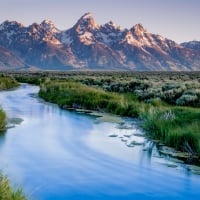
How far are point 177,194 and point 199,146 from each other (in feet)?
13.5

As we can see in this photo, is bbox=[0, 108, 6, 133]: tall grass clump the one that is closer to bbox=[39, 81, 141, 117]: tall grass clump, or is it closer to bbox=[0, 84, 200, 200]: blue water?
bbox=[0, 84, 200, 200]: blue water

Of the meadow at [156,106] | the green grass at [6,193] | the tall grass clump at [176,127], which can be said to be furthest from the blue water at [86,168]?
the green grass at [6,193]

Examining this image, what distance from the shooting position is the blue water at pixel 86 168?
1423 centimetres

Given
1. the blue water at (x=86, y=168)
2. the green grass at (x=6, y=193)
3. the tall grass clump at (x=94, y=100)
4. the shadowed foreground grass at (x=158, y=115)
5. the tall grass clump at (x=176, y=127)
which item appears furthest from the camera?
the tall grass clump at (x=94, y=100)

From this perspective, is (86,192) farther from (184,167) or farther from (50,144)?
(50,144)

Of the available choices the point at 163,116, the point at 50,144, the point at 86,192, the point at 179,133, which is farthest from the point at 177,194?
the point at 163,116

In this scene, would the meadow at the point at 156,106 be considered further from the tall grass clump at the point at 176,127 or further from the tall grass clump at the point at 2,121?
the tall grass clump at the point at 2,121

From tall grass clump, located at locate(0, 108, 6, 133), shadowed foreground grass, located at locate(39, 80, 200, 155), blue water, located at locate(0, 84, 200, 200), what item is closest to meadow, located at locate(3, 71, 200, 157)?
shadowed foreground grass, located at locate(39, 80, 200, 155)

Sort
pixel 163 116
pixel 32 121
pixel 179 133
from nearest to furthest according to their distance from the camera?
pixel 179 133, pixel 163 116, pixel 32 121

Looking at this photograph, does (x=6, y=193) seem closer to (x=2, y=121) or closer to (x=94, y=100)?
(x=2, y=121)

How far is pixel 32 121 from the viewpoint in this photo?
27.6 m

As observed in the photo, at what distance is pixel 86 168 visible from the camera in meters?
16.8

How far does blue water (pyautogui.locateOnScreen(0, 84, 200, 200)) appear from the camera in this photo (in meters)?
14.2

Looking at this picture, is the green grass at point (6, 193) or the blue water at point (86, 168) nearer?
the green grass at point (6, 193)
